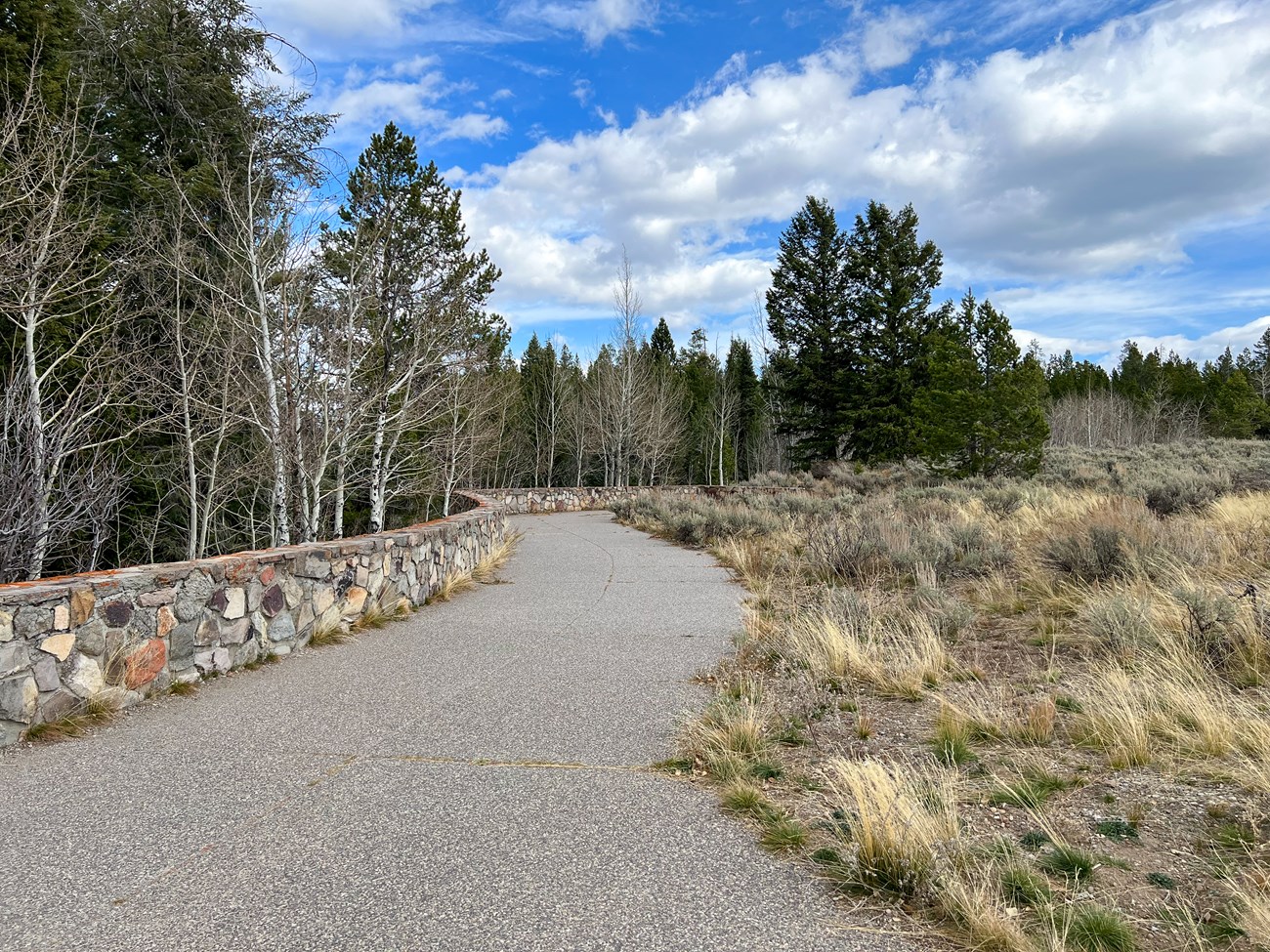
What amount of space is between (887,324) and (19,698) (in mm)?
33342

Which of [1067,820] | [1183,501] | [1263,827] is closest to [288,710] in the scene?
[1067,820]

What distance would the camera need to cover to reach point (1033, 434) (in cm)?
1950

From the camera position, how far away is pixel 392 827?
323cm

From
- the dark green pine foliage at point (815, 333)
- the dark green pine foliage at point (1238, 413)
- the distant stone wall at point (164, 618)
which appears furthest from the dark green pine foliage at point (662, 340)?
the distant stone wall at point (164, 618)

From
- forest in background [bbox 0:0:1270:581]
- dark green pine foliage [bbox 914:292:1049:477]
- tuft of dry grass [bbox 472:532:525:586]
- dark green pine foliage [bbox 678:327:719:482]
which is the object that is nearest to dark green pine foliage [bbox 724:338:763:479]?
dark green pine foliage [bbox 678:327:719:482]

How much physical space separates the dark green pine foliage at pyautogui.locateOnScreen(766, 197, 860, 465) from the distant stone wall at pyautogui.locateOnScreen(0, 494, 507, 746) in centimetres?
2799

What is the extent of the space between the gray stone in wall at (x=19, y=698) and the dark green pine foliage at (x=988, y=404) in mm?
20203

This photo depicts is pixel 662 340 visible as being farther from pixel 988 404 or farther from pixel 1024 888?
pixel 1024 888

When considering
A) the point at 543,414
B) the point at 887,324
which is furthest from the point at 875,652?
the point at 543,414

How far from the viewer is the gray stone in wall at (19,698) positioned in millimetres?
4199

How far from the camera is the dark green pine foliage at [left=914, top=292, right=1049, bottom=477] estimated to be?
19.3 metres

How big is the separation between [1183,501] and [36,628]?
14.7m

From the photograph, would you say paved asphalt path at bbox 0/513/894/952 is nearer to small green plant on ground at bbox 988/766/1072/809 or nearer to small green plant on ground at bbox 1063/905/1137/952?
small green plant on ground at bbox 1063/905/1137/952

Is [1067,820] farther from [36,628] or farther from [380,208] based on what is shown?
[380,208]
